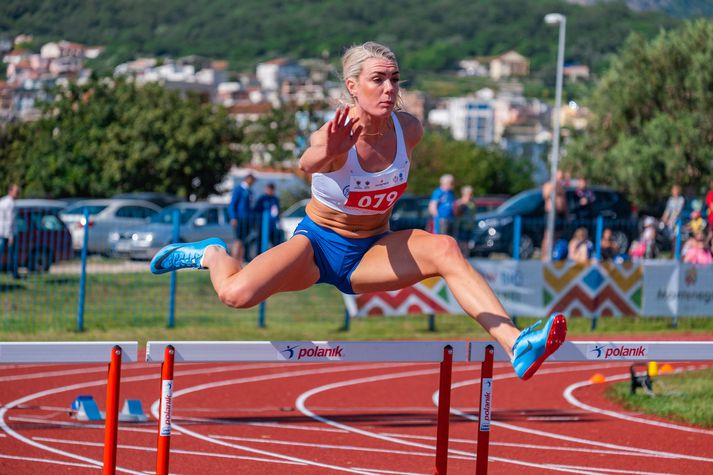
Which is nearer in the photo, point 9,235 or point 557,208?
point 9,235

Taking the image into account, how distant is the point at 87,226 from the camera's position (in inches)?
612

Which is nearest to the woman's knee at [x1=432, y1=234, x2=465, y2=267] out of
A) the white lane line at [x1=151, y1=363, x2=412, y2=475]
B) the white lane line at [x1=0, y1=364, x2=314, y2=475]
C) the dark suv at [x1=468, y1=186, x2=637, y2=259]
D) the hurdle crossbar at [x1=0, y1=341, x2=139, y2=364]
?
the hurdle crossbar at [x1=0, y1=341, x2=139, y2=364]

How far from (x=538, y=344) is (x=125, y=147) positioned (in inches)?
1976

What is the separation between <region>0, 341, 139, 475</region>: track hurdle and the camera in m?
5.52

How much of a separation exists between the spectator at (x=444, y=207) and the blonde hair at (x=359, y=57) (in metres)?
11.9

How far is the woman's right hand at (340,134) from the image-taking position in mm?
5375

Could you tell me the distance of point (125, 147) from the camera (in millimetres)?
54000

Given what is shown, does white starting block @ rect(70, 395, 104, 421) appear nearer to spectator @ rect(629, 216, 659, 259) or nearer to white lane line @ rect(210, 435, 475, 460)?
white lane line @ rect(210, 435, 475, 460)

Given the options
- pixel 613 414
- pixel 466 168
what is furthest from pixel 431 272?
pixel 466 168

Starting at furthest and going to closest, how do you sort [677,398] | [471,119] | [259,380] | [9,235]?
[471,119] → [9,235] → [259,380] → [677,398]

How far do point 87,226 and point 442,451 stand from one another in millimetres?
10434

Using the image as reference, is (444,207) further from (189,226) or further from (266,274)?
(266,274)

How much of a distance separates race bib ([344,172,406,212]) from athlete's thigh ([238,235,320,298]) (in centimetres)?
35

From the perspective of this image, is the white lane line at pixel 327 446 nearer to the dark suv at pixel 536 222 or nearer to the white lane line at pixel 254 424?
the white lane line at pixel 254 424
